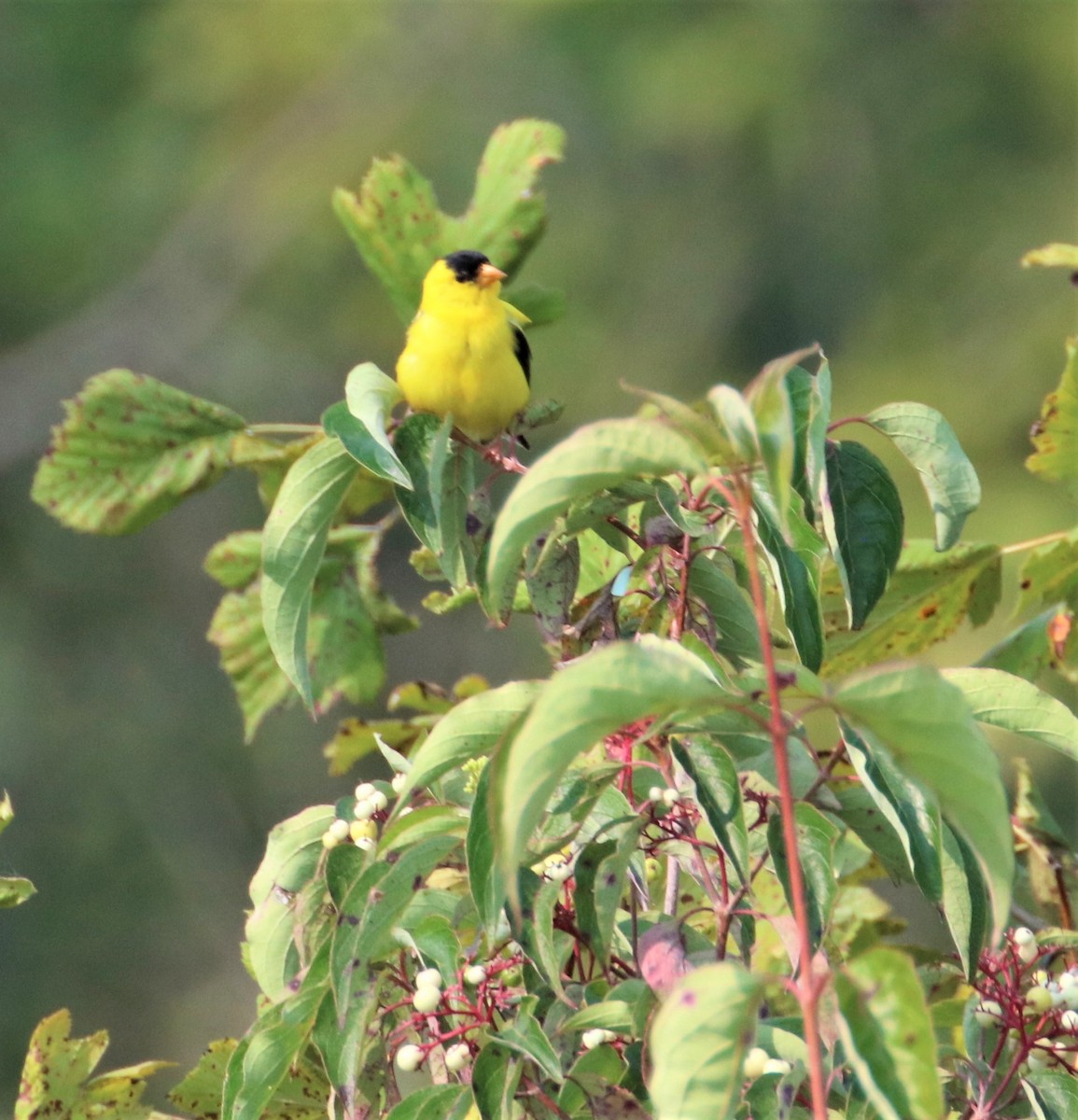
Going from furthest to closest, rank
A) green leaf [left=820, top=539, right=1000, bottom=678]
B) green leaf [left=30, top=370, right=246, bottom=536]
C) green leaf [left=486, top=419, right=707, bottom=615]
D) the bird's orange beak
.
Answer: the bird's orange beak
green leaf [left=30, top=370, right=246, bottom=536]
green leaf [left=820, top=539, right=1000, bottom=678]
green leaf [left=486, top=419, right=707, bottom=615]

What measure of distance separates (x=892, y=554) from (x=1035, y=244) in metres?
8.61

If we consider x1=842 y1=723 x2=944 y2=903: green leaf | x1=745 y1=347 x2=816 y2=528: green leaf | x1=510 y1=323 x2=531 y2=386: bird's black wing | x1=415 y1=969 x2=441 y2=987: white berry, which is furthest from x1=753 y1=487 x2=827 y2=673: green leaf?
x1=510 y1=323 x2=531 y2=386: bird's black wing

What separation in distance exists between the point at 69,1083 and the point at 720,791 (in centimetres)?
70

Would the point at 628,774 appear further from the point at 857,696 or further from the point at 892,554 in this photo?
the point at 857,696

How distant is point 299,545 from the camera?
1312 mm

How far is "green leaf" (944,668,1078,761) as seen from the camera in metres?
1.03

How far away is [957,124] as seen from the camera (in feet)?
33.3

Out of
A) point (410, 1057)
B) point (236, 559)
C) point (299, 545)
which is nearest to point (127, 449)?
point (236, 559)

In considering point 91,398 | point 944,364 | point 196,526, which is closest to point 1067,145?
point 944,364

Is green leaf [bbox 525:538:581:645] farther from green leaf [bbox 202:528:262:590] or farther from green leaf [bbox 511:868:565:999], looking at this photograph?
green leaf [bbox 202:528:262:590]

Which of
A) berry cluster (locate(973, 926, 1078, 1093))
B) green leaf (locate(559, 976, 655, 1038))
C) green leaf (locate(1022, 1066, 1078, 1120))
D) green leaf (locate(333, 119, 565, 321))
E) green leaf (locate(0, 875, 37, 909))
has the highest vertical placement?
green leaf (locate(333, 119, 565, 321))

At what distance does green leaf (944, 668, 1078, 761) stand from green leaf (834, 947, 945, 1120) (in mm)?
310

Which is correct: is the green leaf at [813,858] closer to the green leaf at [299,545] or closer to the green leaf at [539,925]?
the green leaf at [539,925]

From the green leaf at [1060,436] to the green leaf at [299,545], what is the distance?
83 centimetres
